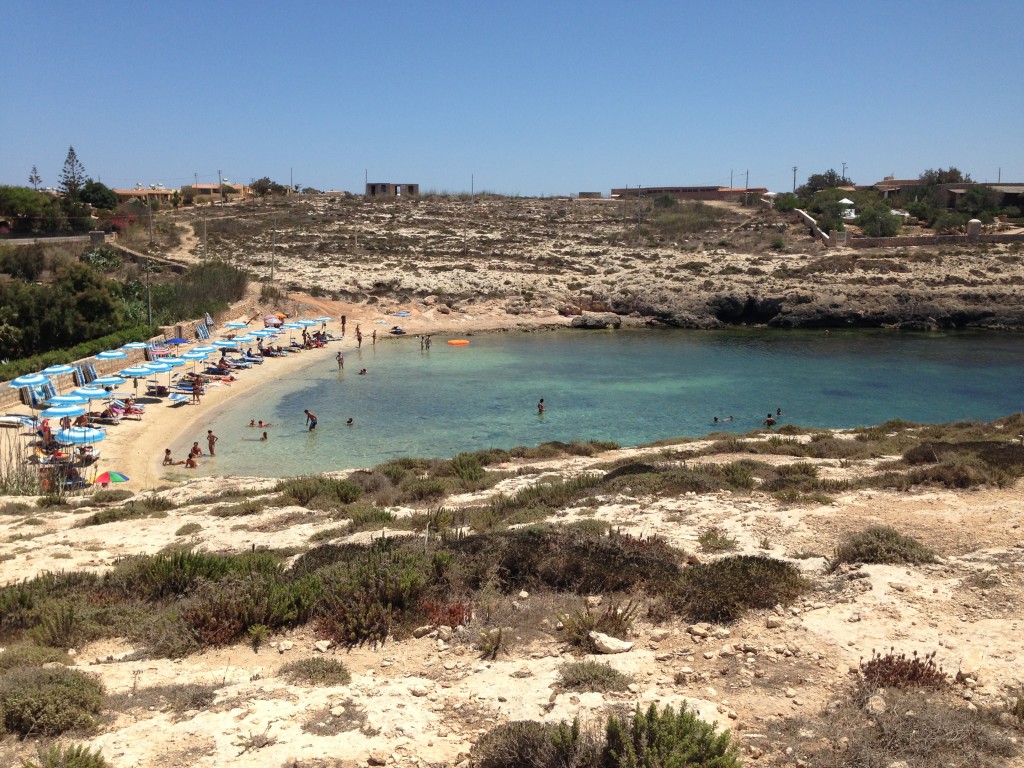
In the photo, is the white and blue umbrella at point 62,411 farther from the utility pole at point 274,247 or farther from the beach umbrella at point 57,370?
the utility pole at point 274,247

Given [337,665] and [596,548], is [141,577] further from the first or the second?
[596,548]

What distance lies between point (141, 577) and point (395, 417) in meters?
21.6

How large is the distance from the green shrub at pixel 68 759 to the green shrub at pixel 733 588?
575 centimetres

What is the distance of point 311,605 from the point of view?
8680mm

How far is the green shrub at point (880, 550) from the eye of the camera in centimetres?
972

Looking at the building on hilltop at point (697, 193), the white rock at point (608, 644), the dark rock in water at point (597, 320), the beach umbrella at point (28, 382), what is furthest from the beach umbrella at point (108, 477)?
the building on hilltop at point (697, 193)

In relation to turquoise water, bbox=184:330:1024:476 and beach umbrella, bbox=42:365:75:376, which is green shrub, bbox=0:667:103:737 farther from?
beach umbrella, bbox=42:365:75:376

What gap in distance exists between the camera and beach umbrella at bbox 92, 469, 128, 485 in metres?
21.9

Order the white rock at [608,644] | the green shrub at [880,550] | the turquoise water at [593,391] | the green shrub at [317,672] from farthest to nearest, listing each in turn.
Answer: the turquoise water at [593,391], the green shrub at [880,550], the white rock at [608,644], the green shrub at [317,672]

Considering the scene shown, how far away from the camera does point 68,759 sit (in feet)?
17.9

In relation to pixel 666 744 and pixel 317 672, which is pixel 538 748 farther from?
pixel 317 672

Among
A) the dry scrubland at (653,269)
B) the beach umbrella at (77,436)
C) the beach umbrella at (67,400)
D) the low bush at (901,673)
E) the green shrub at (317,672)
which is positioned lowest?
the beach umbrella at (77,436)

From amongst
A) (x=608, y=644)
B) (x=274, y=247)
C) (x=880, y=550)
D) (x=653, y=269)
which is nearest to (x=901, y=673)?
(x=608, y=644)

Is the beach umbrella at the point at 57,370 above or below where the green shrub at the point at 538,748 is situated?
below
